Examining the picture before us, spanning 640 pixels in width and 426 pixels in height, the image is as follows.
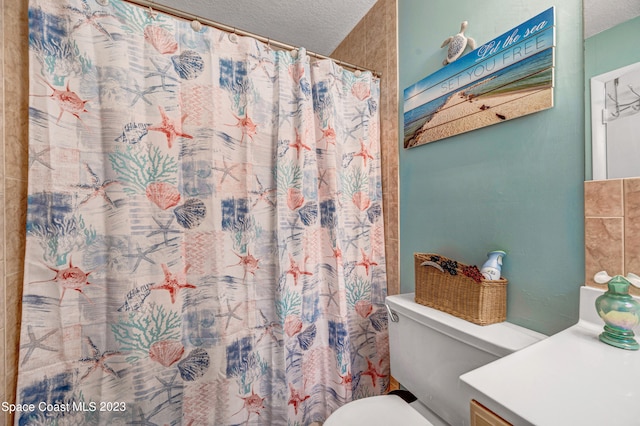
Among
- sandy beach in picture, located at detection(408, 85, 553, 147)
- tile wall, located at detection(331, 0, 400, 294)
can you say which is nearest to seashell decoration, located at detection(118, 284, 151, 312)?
tile wall, located at detection(331, 0, 400, 294)

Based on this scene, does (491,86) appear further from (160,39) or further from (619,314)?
(160,39)

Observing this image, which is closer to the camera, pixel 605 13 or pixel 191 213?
pixel 605 13

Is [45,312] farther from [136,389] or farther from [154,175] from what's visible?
[154,175]

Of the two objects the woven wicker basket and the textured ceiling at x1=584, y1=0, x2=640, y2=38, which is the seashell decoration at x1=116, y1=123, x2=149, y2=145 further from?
the textured ceiling at x1=584, y1=0, x2=640, y2=38

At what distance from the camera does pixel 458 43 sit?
3.28 ft

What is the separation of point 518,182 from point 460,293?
1.40 ft

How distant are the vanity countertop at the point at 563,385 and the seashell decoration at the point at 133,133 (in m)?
1.20

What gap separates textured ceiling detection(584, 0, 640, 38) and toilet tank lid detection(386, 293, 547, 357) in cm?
89

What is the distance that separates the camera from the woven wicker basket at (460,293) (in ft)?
2.71

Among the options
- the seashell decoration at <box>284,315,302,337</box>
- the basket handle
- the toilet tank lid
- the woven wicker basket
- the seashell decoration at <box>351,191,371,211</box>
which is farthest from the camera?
the seashell decoration at <box>351,191,371,211</box>

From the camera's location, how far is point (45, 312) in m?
0.83

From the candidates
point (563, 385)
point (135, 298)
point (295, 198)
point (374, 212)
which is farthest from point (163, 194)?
point (563, 385)

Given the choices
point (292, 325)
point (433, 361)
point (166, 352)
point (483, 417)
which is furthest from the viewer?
point (292, 325)

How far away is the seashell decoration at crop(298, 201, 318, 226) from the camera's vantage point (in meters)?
1.18
